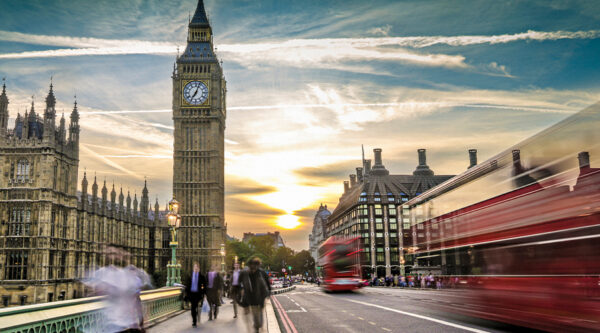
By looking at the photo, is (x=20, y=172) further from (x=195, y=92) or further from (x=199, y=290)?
(x=199, y=290)

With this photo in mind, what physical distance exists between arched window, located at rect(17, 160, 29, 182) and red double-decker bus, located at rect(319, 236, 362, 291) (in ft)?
139

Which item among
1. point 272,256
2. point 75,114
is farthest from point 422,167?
point 272,256

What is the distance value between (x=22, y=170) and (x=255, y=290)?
6035cm

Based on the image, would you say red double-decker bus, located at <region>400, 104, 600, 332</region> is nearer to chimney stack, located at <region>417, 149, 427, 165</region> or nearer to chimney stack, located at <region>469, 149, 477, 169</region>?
chimney stack, located at <region>469, 149, 477, 169</region>

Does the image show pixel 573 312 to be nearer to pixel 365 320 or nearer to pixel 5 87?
pixel 365 320

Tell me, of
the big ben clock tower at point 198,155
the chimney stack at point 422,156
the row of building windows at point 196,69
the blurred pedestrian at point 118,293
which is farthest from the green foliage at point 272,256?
the blurred pedestrian at point 118,293

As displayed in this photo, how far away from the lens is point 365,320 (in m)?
16.7

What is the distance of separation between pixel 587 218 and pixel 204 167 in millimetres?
90174

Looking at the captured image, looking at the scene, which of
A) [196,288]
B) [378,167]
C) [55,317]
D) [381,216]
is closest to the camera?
[55,317]

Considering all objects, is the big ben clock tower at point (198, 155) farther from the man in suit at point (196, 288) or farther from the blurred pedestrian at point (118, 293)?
the blurred pedestrian at point (118, 293)

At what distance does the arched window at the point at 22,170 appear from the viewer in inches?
2408

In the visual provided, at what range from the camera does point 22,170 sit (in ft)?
202

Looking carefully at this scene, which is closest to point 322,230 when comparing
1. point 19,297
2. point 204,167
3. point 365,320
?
point 204,167

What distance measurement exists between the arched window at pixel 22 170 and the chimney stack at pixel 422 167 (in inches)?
3329
